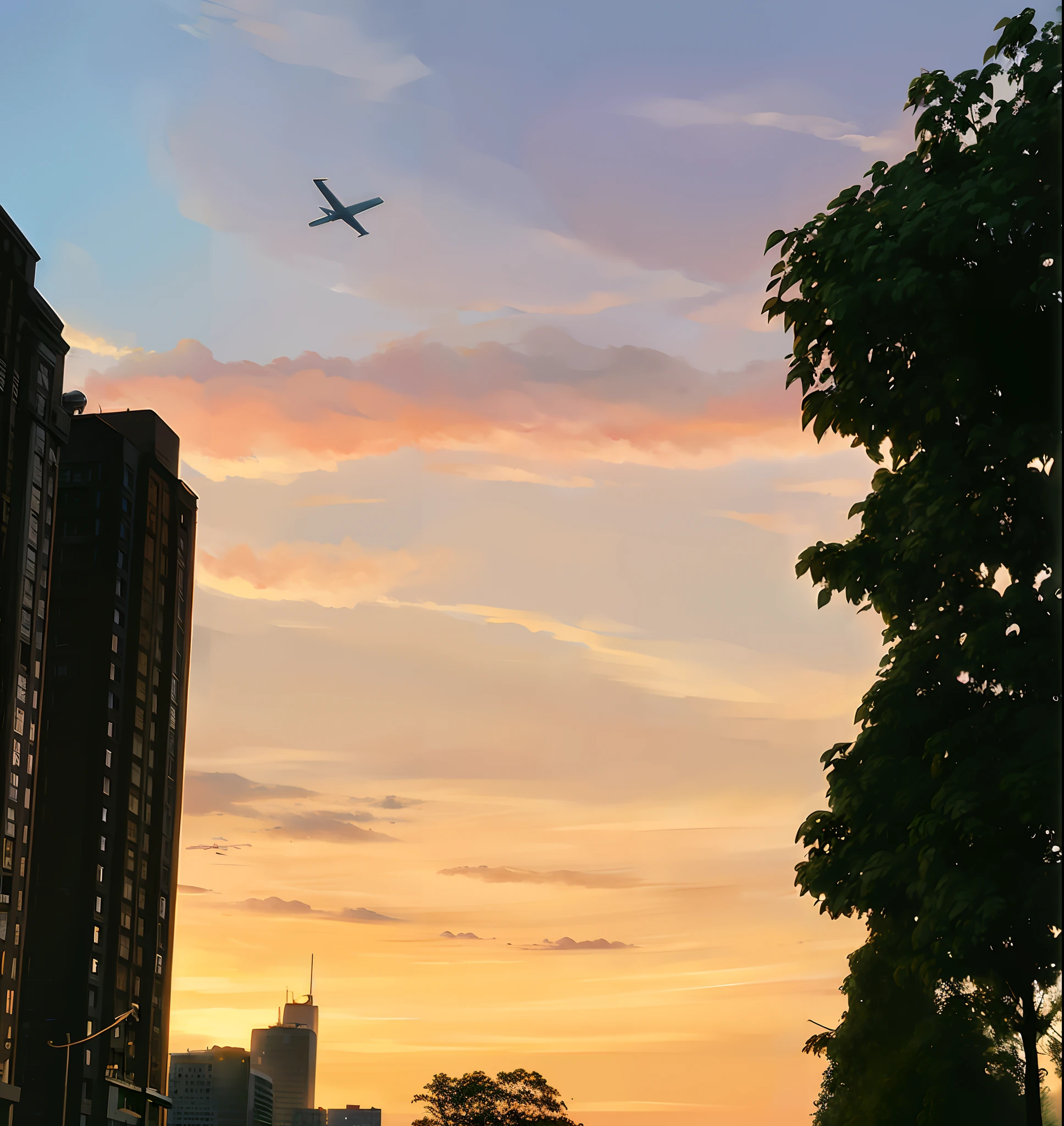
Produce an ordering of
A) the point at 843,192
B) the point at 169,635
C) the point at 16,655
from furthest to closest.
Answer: the point at 169,635 < the point at 16,655 < the point at 843,192

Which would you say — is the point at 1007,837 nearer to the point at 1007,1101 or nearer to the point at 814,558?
the point at 814,558

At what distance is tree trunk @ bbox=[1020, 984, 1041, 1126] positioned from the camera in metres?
15.9

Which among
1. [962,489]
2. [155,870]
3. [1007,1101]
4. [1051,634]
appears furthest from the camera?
[155,870]

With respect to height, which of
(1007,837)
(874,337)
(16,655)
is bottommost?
(1007,837)

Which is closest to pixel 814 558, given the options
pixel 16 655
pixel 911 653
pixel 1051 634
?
pixel 911 653

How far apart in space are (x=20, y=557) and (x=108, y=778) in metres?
25.9

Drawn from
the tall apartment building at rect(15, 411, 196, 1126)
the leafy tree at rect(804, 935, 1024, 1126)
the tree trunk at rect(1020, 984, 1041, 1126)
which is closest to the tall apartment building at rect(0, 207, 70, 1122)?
the tall apartment building at rect(15, 411, 196, 1126)

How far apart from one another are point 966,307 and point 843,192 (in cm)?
225

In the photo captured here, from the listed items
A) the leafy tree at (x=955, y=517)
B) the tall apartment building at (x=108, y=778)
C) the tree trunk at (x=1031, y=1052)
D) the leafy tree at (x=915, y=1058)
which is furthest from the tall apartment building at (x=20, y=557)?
the leafy tree at (x=955, y=517)

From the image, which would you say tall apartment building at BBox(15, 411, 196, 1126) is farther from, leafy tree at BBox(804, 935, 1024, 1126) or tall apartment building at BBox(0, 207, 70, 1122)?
leafy tree at BBox(804, 935, 1024, 1126)

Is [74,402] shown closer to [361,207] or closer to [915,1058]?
[361,207]

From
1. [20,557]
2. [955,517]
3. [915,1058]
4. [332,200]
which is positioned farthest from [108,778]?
[955,517]

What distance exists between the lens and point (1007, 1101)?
1519 inches

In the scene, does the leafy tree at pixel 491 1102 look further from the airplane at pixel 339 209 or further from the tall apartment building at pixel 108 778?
the airplane at pixel 339 209
